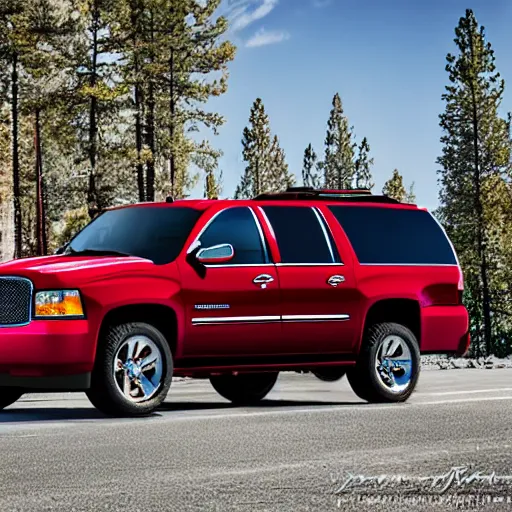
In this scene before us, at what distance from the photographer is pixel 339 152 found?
411 ft

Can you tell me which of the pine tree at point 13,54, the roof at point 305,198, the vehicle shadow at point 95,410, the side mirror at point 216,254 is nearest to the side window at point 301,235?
the roof at point 305,198

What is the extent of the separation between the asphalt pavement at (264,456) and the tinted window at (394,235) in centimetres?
152

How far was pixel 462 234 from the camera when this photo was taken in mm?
67125

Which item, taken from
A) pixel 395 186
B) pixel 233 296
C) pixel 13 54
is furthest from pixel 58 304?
pixel 395 186

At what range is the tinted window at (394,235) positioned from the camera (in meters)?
12.7

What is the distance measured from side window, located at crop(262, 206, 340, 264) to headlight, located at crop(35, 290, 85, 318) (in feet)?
7.63

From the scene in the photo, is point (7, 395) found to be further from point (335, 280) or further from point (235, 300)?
point (335, 280)

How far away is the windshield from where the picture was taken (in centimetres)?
1147

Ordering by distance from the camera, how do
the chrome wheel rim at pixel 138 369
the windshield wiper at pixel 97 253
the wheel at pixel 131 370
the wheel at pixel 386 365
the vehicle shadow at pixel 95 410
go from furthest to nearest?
the wheel at pixel 386 365, the windshield wiper at pixel 97 253, the vehicle shadow at pixel 95 410, the chrome wheel rim at pixel 138 369, the wheel at pixel 131 370

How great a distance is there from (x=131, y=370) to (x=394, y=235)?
3.50 metres

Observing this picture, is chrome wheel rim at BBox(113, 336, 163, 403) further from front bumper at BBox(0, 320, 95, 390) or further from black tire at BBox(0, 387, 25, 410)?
black tire at BBox(0, 387, 25, 410)

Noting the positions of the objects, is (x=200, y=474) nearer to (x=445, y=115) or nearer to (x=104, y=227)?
(x=104, y=227)

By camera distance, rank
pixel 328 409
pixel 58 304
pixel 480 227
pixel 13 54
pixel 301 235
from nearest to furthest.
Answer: pixel 58 304 → pixel 328 409 → pixel 301 235 → pixel 13 54 → pixel 480 227

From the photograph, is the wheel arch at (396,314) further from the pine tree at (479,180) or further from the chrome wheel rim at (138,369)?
the pine tree at (479,180)
